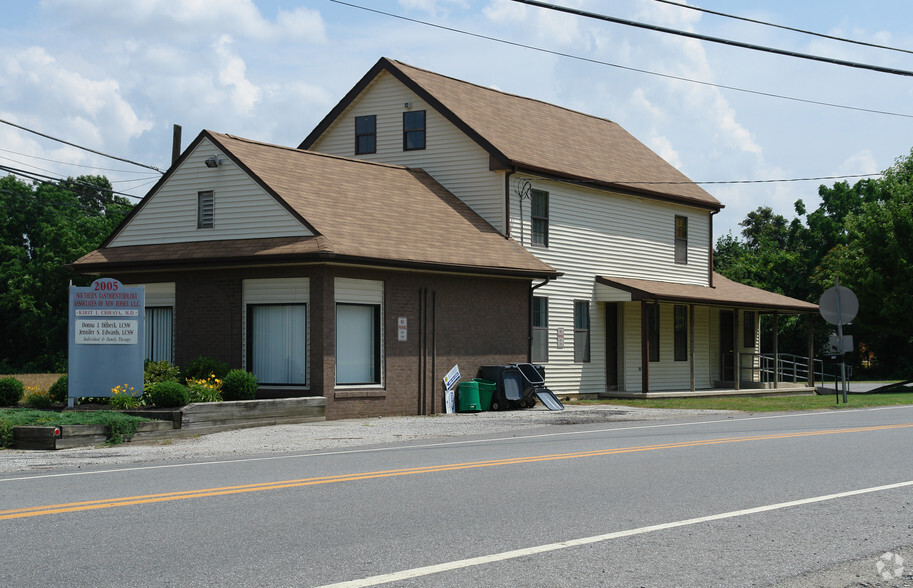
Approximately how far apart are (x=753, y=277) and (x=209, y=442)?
5083 cm

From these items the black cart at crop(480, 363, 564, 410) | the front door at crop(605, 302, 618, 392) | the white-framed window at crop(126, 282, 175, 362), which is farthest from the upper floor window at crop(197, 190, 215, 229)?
the front door at crop(605, 302, 618, 392)

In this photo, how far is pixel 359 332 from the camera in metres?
22.7

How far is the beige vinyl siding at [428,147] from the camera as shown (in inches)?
1112

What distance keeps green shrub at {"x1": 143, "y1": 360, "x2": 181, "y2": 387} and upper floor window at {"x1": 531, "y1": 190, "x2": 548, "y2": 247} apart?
11.2 m

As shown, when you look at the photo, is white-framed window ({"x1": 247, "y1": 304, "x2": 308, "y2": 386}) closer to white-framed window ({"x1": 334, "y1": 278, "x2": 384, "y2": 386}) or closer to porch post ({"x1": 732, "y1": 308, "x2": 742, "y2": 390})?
white-framed window ({"x1": 334, "y1": 278, "x2": 384, "y2": 386})

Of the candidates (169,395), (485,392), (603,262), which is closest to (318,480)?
(169,395)

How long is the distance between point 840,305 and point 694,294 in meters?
5.69

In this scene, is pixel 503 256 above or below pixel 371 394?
above

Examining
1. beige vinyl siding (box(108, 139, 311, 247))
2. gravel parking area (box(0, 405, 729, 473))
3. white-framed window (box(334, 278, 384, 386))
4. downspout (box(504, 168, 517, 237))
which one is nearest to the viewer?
gravel parking area (box(0, 405, 729, 473))

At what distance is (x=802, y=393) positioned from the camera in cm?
3638

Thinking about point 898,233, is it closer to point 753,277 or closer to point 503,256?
point 753,277

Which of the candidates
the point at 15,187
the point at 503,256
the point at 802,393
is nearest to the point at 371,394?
the point at 503,256

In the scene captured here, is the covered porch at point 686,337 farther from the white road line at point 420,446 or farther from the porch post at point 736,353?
the white road line at point 420,446

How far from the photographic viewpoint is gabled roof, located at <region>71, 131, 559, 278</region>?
21953 mm
